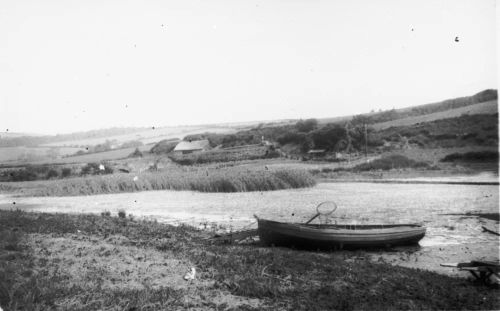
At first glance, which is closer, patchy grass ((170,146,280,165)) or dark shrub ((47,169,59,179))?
dark shrub ((47,169,59,179))

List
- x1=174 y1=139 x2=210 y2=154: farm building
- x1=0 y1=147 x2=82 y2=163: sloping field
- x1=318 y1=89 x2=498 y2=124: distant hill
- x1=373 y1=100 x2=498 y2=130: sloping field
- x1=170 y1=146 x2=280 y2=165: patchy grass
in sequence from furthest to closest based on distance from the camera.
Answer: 1. x1=318 y1=89 x2=498 y2=124: distant hill
2. x1=174 y1=139 x2=210 y2=154: farm building
3. x1=373 y1=100 x2=498 y2=130: sloping field
4. x1=170 y1=146 x2=280 y2=165: patchy grass
5. x1=0 y1=147 x2=82 y2=163: sloping field

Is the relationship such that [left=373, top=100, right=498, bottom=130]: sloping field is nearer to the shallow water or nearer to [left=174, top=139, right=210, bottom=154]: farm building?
[left=174, top=139, right=210, bottom=154]: farm building

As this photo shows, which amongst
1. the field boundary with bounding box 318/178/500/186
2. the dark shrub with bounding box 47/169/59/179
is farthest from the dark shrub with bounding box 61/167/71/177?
the field boundary with bounding box 318/178/500/186

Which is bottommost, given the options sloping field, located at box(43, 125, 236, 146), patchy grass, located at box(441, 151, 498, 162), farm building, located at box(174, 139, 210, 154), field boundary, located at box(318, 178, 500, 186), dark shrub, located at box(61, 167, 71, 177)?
field boundary, located at box(318, 178, 500, 186)

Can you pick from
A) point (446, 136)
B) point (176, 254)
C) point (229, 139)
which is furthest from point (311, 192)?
point (229, 139)

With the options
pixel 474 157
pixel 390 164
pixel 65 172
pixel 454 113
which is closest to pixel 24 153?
pixel 65 172

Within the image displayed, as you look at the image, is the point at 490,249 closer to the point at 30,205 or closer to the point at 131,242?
the point at 131,242

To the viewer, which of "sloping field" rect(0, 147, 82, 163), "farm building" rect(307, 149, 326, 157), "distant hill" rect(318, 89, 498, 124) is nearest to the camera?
"sloping field" rect(0, 147, 82, 163)
